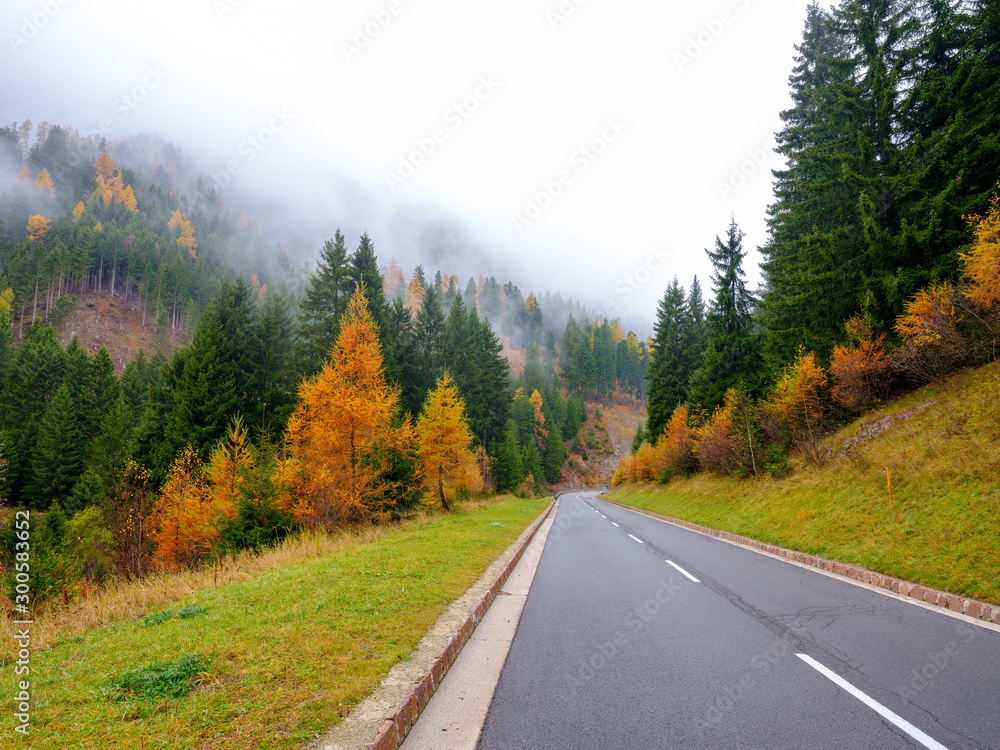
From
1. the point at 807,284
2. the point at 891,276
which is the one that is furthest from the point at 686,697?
the point at 807,284

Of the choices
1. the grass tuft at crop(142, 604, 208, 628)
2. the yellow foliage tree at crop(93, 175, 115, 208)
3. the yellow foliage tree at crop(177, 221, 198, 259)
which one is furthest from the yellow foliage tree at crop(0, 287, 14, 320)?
the grass tuft at crop(142, 604, 208, 628)

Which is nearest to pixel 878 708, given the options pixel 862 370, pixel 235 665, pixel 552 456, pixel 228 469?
pixel 235 665

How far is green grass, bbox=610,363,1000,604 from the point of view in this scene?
28.2 feet

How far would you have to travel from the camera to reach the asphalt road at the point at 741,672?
3520 millimetres

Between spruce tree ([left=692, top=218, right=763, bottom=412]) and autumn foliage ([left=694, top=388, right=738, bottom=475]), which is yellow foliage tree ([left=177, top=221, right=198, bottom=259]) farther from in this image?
autumn foliage ([left=694, top=388, right=738, bottom=475])

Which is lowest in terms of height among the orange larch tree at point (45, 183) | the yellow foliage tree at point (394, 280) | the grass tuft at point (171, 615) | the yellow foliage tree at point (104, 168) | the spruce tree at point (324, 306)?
the grass tuft at point (171, 615)

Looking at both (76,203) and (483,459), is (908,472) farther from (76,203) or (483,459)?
(76,203)

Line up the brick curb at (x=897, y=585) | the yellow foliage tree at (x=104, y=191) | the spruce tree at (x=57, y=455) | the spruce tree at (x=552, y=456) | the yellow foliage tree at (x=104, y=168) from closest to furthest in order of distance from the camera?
the brick curb at (x=897, y=585)
the spruce tree at (x=57, y=455)
the spruce tree at (x=552, y=456)
the yellow foliage tree at (x=104, y=191)
the yellow foliage tree at (x=104, y=168)

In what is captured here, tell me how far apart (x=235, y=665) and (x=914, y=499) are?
1456 centimetres

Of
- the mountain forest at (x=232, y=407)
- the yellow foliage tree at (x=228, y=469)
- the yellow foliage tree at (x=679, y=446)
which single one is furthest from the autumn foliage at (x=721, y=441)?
the yellow foliage tree at (x=228, y=469)

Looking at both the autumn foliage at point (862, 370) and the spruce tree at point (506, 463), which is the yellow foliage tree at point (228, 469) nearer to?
the autumn foliage at point (862, 370)

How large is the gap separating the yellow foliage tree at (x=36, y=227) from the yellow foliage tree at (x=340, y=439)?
124469 mm

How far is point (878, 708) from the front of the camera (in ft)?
12.7

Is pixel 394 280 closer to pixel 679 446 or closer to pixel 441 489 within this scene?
pixel 679 446
